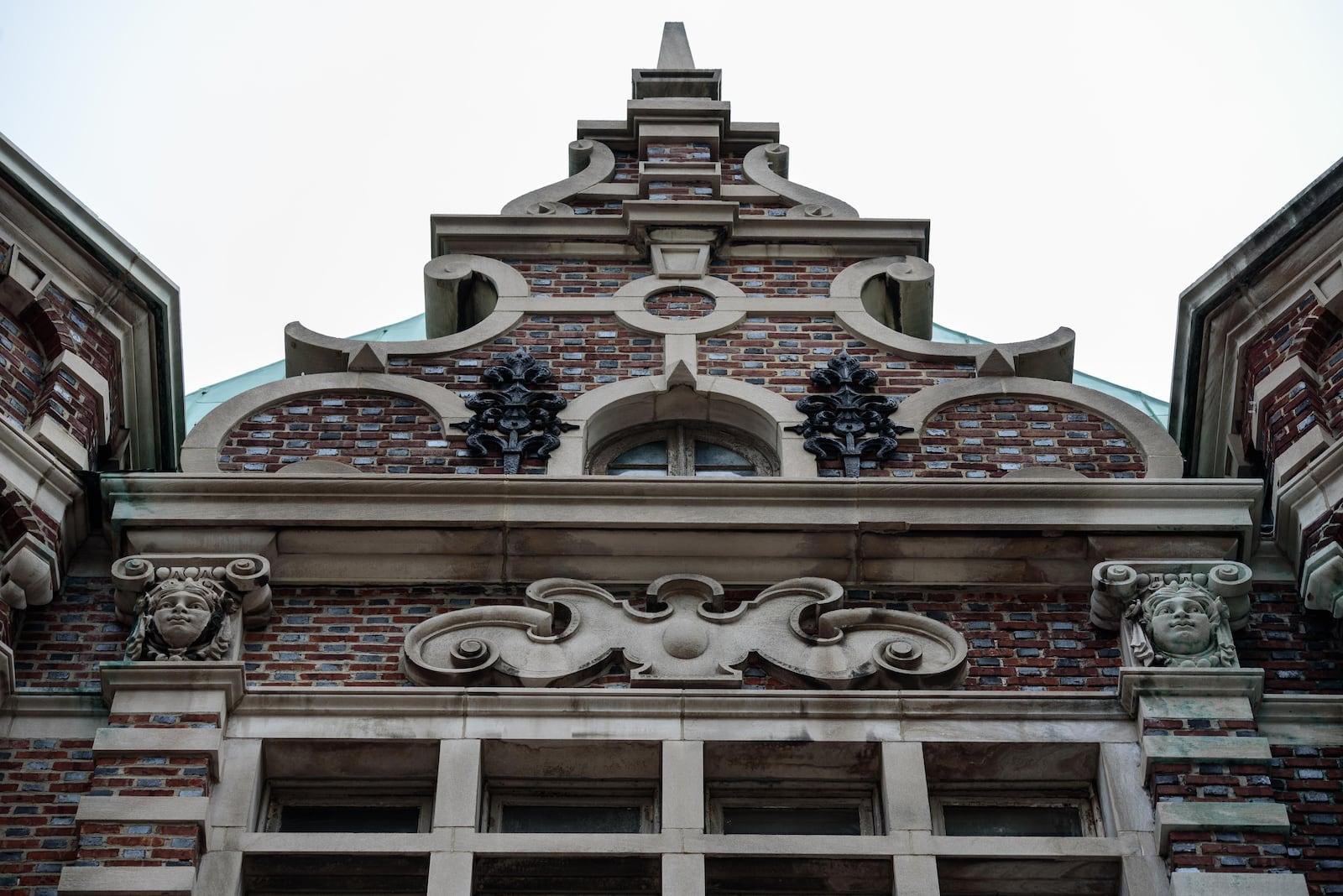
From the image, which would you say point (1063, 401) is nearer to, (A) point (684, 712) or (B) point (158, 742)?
(A) point (684, 712)

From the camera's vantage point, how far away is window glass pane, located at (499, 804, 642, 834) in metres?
11.0

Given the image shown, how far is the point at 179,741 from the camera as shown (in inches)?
424

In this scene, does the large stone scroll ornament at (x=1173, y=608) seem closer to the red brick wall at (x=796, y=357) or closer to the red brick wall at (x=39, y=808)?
the red brick wall at (x=796, y=357)

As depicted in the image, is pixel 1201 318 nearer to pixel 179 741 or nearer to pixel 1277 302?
pixel 1277 302

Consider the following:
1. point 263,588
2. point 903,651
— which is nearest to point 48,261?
point 263,588

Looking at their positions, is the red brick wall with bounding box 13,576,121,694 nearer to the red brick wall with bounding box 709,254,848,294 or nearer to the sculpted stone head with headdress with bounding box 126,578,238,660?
the sculpted stone head with headdress with bounding box 126,578,238,660

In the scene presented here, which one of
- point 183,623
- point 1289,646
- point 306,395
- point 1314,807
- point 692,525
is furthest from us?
point 306,395

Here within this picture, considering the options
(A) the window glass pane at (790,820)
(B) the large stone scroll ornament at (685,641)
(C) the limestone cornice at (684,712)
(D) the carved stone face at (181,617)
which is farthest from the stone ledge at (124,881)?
(A) the window glass pane at (790,820)

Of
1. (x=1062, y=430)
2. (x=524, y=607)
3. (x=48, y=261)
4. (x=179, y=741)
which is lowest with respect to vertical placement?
(x=179, y=741)

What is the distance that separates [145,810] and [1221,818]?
4822 mm

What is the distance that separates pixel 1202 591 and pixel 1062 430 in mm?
1844

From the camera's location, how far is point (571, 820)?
11023mm

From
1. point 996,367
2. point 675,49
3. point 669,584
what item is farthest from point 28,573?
point 675,49

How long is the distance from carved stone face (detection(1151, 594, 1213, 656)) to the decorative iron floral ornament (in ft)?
11.4
